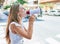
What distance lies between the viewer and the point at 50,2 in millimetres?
1914

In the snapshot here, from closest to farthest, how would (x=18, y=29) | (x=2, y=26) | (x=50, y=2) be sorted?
(x=18, y=29) → (x=50, y=2) → (x=2, y=26)

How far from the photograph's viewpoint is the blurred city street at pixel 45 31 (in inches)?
79.0

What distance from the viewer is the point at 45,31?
6.66 ft

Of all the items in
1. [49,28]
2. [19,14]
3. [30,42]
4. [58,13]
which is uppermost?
[19,14]

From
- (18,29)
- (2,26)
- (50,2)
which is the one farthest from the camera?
(2,26)

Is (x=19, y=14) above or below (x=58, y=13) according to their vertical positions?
above

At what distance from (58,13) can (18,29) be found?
0.98 meters

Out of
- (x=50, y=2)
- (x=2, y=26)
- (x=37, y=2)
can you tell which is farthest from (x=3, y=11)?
(x=50, y=2)

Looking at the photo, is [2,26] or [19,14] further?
[2,26]

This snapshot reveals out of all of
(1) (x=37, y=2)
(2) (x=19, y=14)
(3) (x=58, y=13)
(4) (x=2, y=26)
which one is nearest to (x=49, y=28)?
(3) (x=58, y=13)

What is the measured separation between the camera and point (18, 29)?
120 centimetres

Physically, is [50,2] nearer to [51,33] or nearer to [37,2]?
[37,2]

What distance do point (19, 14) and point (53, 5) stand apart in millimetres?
785

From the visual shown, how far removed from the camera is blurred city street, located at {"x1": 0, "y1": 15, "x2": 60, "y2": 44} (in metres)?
2.01
